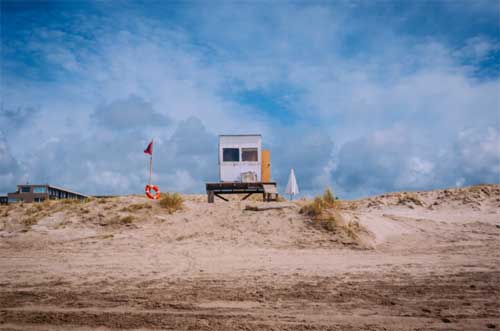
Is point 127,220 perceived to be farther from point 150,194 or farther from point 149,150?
point 149,150

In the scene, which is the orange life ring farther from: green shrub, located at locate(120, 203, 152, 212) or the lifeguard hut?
the lifeguard hut

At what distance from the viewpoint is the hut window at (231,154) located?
17422mm

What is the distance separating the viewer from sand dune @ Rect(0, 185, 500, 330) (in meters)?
4.34

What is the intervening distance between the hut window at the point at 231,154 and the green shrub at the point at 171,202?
4942 mm

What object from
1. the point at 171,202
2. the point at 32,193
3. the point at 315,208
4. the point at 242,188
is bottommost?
the point at 315,208

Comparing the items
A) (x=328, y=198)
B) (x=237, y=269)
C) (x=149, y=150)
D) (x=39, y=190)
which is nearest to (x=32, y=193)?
(x=39, y=190)

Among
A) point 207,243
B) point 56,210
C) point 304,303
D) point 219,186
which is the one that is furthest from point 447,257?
point 56,210

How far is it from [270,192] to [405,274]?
9292mm

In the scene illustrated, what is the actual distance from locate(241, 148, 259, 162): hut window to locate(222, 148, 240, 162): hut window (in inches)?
9.4

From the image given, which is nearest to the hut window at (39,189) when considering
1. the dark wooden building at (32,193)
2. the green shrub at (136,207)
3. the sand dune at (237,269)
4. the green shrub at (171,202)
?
the dark wooden building at (32,193)

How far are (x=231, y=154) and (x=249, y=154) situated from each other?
2.80ft

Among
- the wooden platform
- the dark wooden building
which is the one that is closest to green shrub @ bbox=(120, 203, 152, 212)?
the wooden platform

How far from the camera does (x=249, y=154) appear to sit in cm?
1747

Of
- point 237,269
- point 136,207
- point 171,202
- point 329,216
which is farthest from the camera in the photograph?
point 171,202
